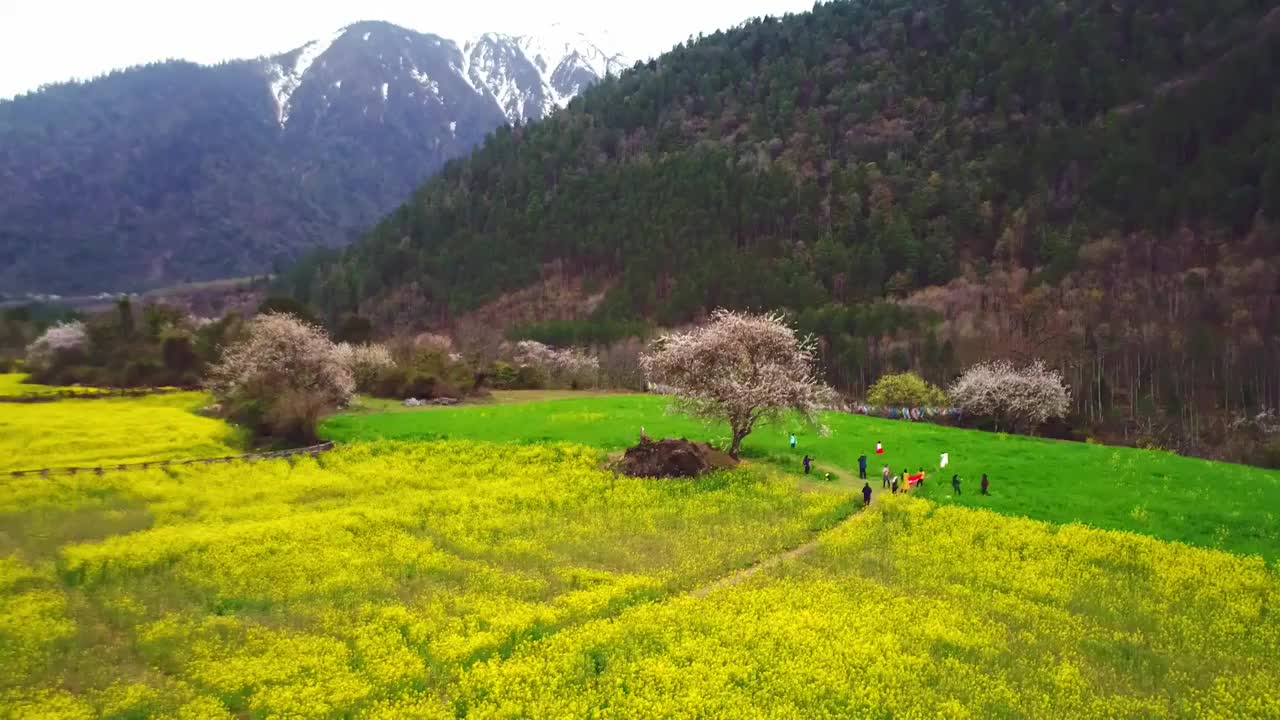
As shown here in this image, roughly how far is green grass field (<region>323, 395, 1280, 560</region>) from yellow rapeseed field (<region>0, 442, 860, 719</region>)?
7.44 metres

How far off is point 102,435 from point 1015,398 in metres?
71.6

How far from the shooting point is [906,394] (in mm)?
82375

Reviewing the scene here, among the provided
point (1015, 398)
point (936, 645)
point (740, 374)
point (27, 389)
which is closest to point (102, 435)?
point (27, 389)

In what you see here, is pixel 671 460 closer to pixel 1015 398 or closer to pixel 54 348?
pixel 1015 398

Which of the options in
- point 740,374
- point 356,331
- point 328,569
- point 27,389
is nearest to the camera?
point 328,569

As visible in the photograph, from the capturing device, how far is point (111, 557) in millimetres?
28031

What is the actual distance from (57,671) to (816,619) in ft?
67.3

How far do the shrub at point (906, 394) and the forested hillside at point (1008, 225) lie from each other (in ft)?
71.4

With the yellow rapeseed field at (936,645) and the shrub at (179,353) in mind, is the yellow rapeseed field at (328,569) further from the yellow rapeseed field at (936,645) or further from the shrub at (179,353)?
the shrub at (179,353)

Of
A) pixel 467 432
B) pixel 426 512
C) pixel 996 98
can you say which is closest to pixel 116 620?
pixel 426 512

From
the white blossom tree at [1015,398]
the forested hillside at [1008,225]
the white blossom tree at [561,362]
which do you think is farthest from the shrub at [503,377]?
the forested hillside at [1008,225]

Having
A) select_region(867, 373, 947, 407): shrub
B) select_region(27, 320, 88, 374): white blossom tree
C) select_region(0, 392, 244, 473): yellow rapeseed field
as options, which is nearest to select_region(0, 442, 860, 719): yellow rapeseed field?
select_region(0, 392, 244, 473): yellow rapeseed field

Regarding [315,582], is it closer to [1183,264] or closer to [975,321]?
[975,321]

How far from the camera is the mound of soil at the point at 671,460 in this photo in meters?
41.0
